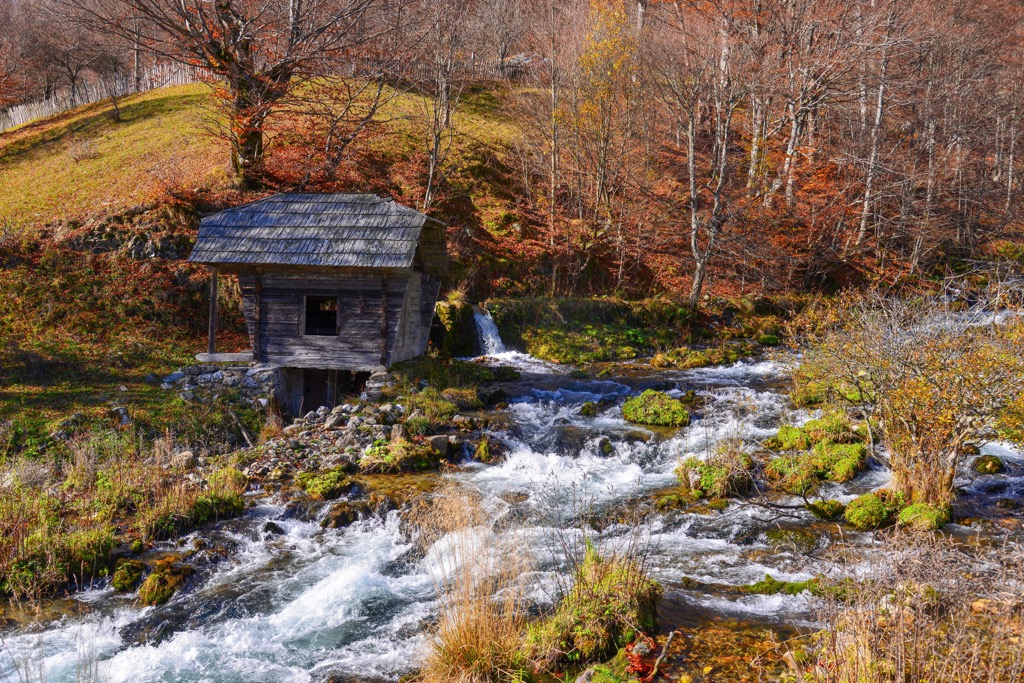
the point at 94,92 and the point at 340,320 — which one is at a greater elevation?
the point at 94,92

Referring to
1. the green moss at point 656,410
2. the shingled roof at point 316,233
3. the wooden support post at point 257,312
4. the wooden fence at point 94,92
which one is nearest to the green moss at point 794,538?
the green moss at point 656,410

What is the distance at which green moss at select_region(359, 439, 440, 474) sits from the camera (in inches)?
430

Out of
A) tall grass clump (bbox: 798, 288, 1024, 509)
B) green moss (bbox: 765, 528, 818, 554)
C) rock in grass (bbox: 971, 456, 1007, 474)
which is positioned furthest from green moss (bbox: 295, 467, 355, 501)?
rock in grass (bbox: 971, 456, 1007, 474)

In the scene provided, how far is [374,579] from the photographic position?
7852mm

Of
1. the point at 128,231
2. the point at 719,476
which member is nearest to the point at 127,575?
the point at 719,476

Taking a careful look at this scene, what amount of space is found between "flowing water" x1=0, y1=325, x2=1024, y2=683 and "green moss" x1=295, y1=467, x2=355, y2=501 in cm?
59

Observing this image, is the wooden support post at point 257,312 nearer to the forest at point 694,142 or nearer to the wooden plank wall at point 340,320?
the wooden plank wall at point 340,320

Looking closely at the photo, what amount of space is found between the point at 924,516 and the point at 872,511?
56 centimetres

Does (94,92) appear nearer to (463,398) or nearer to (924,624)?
(463,398)

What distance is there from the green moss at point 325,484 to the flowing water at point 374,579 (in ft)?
1.93

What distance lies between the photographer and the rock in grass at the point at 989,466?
10.1 metres

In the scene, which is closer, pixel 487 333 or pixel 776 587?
pixel 776 587

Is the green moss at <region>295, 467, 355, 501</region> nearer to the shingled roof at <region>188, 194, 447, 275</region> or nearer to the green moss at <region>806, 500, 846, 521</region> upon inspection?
the shingled roof at <region>188, 194, 447, 275</region>

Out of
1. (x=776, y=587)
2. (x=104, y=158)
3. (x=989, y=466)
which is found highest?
(x=104, y=158)
